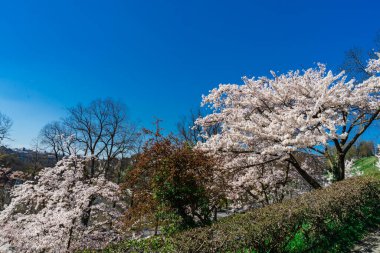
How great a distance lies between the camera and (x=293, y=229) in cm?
546

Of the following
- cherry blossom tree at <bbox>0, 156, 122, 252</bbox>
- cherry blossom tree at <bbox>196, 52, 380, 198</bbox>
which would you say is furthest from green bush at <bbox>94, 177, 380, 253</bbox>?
cherry blossom tree at <bbox>0, 156, 122, 252</bbox>

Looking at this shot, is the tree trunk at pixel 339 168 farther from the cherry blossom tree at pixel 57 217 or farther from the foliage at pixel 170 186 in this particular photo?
the cherry blossom tree at pixel 57 217

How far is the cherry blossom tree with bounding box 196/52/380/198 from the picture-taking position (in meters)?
9.57

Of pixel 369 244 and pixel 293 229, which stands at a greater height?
pixel 293 229

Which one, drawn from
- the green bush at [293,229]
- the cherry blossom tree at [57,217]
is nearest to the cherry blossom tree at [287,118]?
the green bush at [293,229]

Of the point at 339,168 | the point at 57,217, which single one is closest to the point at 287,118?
the point at 339,168

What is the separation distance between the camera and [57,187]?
1222 centimetres

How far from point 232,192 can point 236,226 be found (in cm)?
802

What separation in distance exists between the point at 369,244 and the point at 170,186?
530 centimetres

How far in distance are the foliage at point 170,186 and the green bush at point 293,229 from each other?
7.27ft

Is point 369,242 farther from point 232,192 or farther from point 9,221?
→ point 9,221

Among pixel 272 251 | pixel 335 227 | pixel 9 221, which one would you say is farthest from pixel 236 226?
pixel 9 221

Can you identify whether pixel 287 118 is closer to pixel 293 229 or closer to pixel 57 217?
pixel 293 229

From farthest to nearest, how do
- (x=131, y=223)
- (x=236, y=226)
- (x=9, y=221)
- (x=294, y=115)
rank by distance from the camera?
(x=9, y=221)
(x=294, y=115)
(x=131, y=223)
(x=236, y=226)
